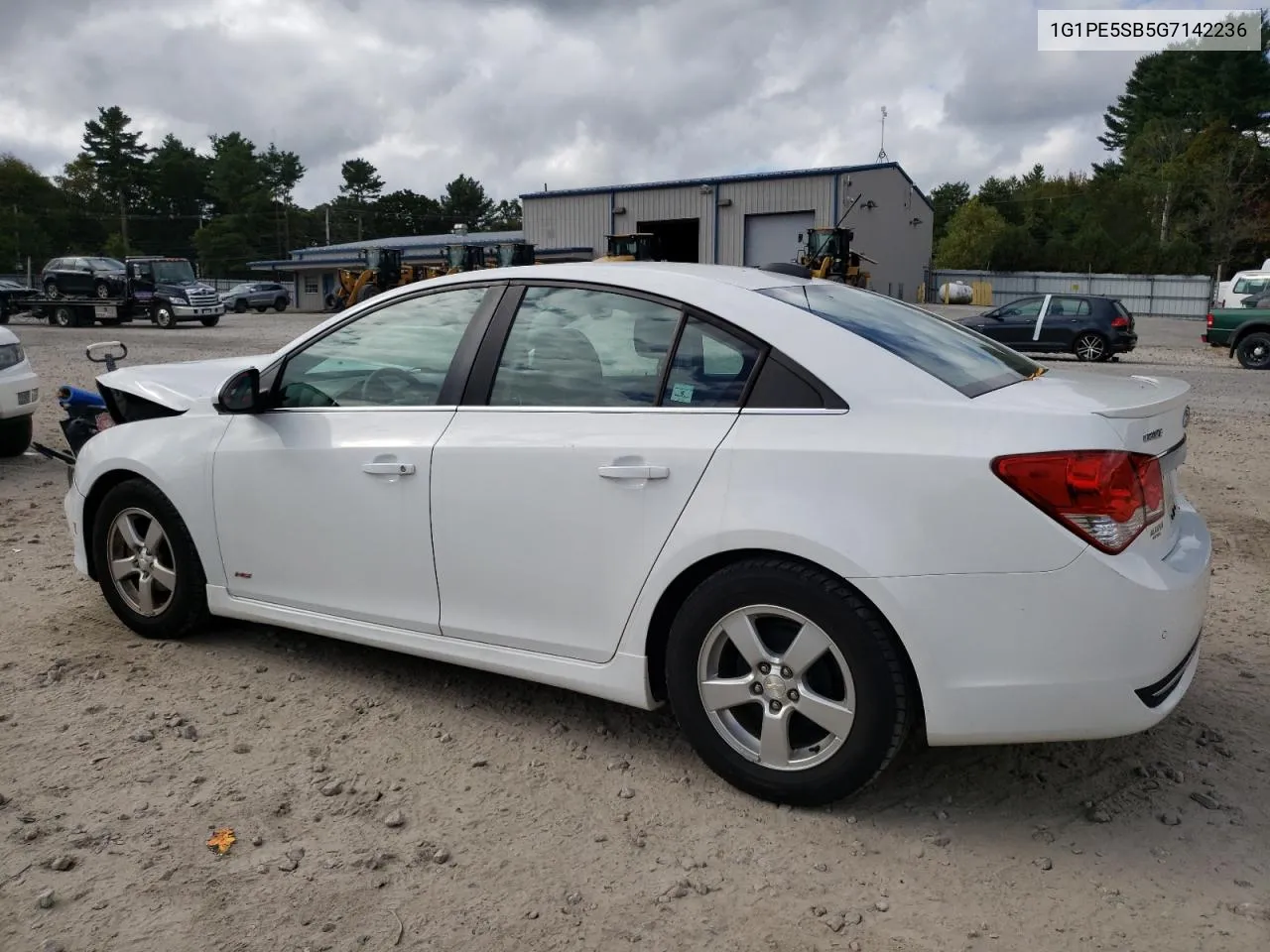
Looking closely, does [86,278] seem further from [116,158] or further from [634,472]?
[116,158]

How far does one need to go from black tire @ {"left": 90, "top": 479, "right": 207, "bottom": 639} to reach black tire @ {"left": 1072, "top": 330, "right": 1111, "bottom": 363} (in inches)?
817

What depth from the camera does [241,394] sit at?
12.6 ft

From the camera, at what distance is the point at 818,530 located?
271 cm

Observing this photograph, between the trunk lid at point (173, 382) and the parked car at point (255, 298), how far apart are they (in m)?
46.4

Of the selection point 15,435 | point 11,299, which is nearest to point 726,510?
point 15,435

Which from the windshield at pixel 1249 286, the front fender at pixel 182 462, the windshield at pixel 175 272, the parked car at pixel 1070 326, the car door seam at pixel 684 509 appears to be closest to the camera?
the car door seam at pixel 684 509

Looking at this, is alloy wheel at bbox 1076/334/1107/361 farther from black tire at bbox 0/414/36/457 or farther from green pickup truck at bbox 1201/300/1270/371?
black tire at bbox 0/414/36/457

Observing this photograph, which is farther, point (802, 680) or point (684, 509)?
point (684, 509)

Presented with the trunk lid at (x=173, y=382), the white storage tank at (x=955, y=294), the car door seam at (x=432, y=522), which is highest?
the white storage tank at (x=955, y=294)

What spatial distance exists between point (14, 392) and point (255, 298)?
42.7m

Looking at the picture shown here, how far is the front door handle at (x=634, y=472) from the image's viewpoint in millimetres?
2973

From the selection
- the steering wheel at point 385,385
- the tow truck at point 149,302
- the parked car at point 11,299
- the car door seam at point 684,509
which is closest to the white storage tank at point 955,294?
the tow truck at point 149,302

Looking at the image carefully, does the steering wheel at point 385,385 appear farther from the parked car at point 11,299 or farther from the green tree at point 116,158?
the green tree at point 116,158

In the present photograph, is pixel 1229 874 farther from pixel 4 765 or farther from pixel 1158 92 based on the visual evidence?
pixel 1158 92
